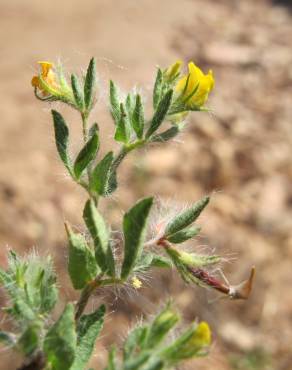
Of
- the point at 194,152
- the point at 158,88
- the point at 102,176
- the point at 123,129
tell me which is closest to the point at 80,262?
the point at 102,176

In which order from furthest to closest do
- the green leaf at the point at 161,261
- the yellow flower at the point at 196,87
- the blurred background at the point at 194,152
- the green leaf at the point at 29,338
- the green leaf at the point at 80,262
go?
the blurred background at the point at 194,152, the yellow flower at the point at 196,87, the green leaf at the point at 161,261, the green leaf at the point at 80,262, the green leaf at the point at 29,338

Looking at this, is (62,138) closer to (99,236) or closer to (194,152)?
(99,236)

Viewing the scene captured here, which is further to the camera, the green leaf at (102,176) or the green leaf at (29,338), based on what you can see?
the green leaf at (102,176)

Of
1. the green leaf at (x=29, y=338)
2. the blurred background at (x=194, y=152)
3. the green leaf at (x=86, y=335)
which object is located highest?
the green leaf at (x=29, y=338)

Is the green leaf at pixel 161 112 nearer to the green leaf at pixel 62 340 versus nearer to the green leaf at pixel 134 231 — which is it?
the green leaf at pixel 134 231

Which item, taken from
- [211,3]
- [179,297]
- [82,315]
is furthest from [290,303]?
[211,3]

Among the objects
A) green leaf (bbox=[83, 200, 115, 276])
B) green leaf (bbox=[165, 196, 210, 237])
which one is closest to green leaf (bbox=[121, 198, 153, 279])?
green leaf (bbox=[83, 200, 115, 276])

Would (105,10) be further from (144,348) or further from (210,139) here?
(144,348)

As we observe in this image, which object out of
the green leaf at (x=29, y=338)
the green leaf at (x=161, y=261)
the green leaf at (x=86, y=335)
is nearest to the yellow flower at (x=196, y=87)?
the green leaf at (x=161, y=261)
